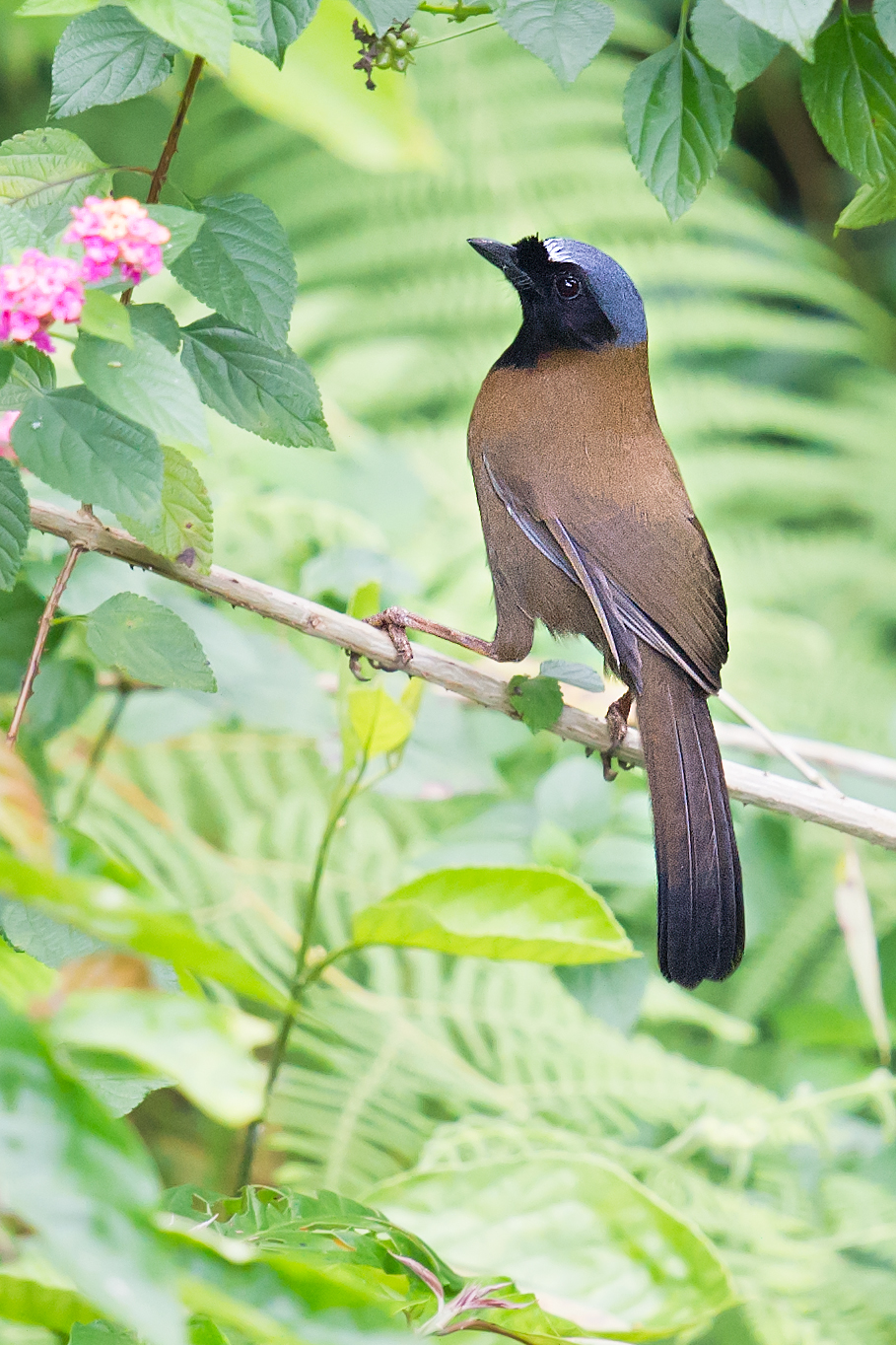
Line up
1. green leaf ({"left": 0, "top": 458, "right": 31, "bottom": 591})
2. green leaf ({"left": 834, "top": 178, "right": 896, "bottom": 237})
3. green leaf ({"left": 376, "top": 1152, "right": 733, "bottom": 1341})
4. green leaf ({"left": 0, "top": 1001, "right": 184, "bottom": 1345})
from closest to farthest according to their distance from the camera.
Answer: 1. green leaf ({"left": 0, "top": 1001, "right": 184, "bottom": 1345})
2. green leaf ({"left": 0, "top": 458, "right": 31, "bottom": 591})
3. green leaf ({"left": 834, "top": 178, "right": 896, "bottom": 237})
4. green leaf ({"left": 376, "top": 1152, "right": 733, "bottom": 1341})

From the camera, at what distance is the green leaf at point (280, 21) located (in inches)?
40.3

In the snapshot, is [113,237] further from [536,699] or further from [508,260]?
[508,260]

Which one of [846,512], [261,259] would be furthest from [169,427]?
[846,512]

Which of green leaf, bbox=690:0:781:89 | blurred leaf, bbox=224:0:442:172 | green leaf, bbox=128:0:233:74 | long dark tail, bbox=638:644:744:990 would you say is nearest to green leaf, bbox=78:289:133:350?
green leaf, bbox=128:0:233:74

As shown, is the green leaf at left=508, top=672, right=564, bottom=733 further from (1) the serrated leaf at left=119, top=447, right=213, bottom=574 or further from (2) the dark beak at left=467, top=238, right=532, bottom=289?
(2) the dark beak at left=467, top=238, right=532, bottom=289

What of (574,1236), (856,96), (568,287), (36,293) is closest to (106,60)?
(36,293)

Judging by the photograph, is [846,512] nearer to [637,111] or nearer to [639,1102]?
[639,1102]

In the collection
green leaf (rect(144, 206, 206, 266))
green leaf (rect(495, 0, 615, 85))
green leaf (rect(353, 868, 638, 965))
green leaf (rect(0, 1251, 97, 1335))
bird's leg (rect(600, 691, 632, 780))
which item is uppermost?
green leaf (rect(495, 0, 615, 85))

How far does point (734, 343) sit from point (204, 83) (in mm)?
2188

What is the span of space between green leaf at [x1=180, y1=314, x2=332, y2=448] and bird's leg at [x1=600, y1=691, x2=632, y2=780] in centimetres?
83

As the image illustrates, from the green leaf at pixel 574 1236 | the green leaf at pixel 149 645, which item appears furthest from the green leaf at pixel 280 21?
the green leaf at pixel 574 1236

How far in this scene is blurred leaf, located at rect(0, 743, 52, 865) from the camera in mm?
673

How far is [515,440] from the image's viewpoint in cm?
203

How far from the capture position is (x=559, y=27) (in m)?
1.08
